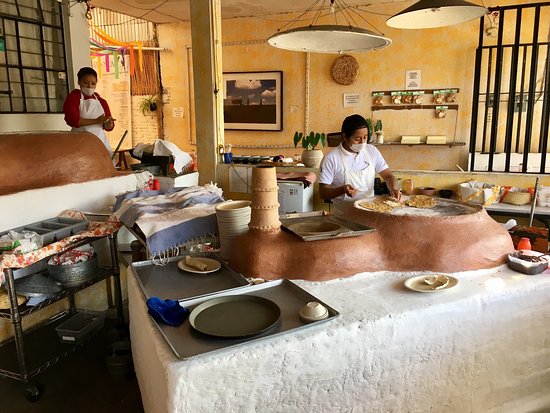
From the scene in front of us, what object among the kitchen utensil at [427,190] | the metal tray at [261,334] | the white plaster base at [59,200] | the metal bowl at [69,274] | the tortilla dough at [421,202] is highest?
the tortilla dough at [421,202]


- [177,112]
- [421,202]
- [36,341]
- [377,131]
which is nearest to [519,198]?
[421,202]

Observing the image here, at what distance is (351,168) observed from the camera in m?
3.54

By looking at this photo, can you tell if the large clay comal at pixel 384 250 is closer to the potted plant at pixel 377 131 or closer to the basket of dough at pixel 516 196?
the basket of dough at pixel 516 196

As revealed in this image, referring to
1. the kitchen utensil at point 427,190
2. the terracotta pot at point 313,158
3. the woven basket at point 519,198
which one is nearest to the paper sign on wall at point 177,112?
the terracotta pot at point 313,158

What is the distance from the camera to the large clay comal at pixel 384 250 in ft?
6.77

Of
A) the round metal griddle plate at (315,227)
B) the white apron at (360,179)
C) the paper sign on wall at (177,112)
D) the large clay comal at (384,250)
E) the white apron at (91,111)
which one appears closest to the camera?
the large clay comal at (384,250)

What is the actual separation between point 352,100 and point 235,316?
6656 millimetres

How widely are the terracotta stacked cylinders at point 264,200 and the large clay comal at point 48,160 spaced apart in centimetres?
202

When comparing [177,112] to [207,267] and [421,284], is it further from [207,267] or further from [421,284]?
[421,284]

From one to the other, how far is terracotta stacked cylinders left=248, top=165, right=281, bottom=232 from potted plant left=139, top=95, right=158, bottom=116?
303 inches

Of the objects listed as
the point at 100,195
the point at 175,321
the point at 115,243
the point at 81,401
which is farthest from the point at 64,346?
the point at 175,321

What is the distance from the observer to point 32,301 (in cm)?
265

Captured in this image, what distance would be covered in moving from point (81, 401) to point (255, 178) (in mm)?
1810

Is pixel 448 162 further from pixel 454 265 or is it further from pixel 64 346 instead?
pixel 64 346
